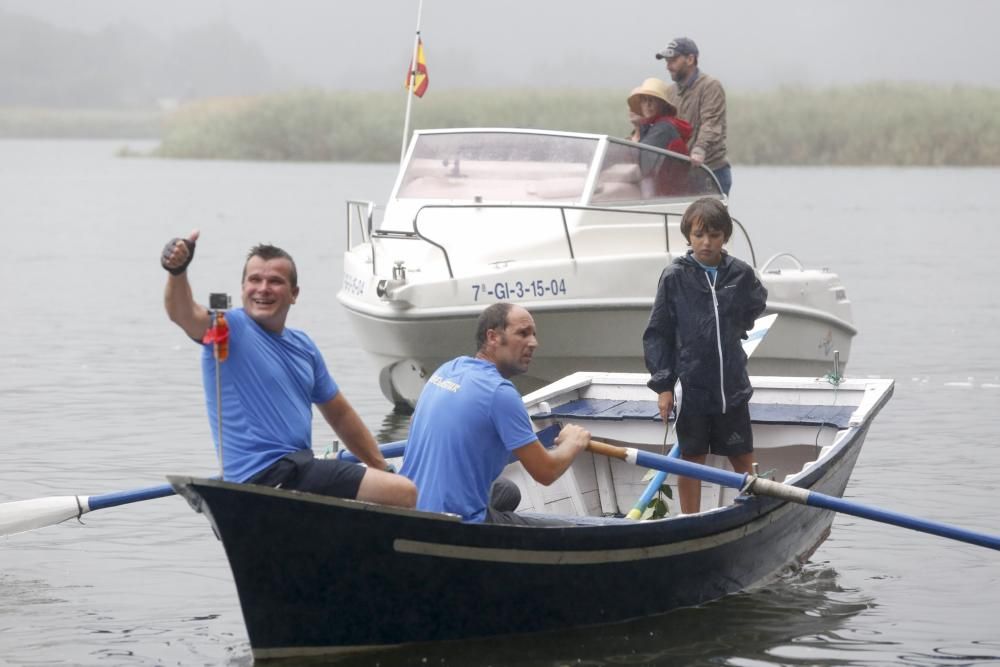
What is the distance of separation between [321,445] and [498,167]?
2.67 meters

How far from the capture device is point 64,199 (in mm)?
45688

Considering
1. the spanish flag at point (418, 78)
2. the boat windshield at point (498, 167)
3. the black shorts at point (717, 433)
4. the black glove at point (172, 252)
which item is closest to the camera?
the black glove at point (172, 252)

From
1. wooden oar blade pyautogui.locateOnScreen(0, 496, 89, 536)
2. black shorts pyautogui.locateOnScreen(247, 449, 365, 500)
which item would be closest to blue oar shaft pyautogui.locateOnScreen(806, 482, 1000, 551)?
black shorts pyautogui.locateOnScreen(247, 449, 365, 500)

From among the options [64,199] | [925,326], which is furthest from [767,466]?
[64,199]

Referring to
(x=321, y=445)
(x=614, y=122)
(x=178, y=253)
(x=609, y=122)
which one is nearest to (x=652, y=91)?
(x=321, y=445)

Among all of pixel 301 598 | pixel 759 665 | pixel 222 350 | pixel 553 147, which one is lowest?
pixel 759 665

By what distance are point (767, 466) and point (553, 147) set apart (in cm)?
413

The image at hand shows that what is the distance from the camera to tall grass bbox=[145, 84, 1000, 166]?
→ 47.6 metres

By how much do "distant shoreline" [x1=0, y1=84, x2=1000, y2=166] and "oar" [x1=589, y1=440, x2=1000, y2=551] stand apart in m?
40.3

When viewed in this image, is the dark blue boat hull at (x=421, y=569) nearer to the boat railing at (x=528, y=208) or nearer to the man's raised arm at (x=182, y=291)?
the man's raised arm at (x=182, y=291)

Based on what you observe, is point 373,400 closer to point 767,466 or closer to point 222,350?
point 767,466

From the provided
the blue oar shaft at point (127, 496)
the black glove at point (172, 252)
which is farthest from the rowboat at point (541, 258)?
the black glove at point (172, 252)

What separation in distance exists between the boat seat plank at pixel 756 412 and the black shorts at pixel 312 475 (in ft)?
9.82

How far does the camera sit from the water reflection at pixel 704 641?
724cm
